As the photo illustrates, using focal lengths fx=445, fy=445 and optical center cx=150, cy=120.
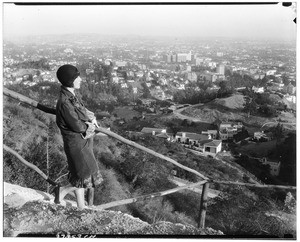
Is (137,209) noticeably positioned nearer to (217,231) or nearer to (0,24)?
(217,231)

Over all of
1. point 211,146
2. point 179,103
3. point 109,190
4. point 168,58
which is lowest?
point 109,190

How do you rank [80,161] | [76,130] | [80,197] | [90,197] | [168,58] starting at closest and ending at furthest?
[76,130] < [80,161] < [80,197] < [90,197] < [168,58]

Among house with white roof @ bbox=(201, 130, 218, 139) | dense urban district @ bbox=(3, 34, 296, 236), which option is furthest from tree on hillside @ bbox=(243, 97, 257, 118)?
house with white roof @ bbox=(201, 130, 218, 139)

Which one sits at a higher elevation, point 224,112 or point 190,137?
point 224,112

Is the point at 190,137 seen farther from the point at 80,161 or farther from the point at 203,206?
the point at 80,161

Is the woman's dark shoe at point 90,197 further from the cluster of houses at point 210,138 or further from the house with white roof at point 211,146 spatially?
the house with white roof at point 211,146

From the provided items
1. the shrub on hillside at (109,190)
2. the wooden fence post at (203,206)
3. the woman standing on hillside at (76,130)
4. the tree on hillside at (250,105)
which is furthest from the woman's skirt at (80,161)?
the tree on hillside at (250,105)

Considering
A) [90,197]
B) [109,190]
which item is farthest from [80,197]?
[109,190]
